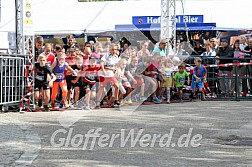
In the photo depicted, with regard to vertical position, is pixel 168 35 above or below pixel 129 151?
above

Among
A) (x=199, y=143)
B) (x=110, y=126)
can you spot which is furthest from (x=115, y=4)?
(x=199, y=143)

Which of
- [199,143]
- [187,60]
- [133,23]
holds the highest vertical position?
[133,23]

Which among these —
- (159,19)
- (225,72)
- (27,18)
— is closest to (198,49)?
(225,72)

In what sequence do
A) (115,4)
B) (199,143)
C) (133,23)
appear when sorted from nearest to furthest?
(199,143) < (133,23) < (115,4)

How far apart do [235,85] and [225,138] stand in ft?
26.0

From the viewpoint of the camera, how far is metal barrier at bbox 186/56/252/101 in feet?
58.6

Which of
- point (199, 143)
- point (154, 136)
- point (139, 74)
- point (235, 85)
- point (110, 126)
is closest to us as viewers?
point (199, 143)

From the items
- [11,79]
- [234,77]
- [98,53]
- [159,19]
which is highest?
[159,19]

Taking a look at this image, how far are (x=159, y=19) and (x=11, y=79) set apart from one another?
12280 millimetres

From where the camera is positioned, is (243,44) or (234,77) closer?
(234,77)

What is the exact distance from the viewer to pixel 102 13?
1099 inches

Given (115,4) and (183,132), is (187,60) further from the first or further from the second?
(115,4)

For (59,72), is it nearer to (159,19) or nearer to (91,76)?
(91,76)

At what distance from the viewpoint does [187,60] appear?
18.3 meters
